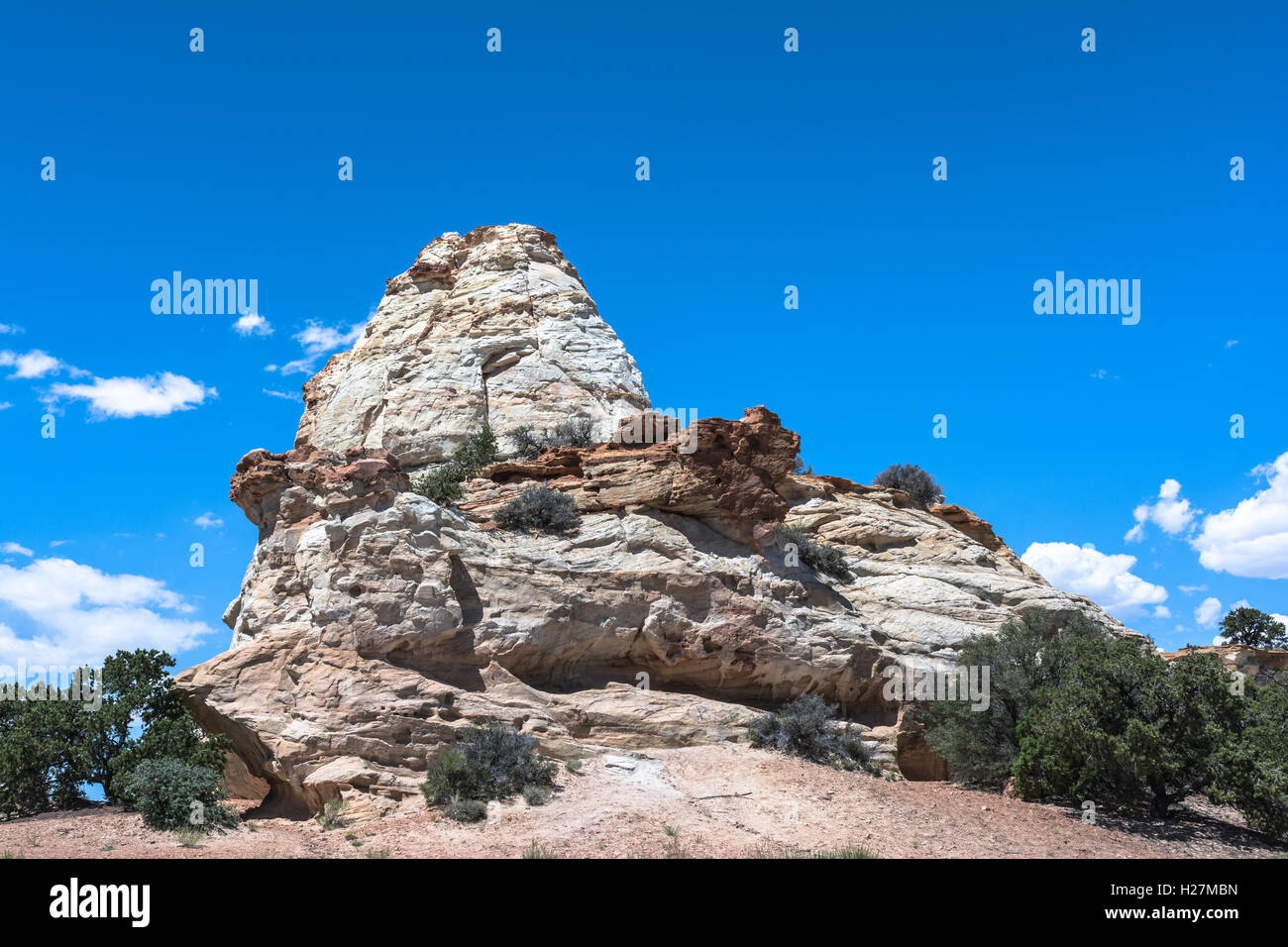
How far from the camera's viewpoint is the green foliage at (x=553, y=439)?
31859mm

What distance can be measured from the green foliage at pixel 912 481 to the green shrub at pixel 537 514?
58.0ft

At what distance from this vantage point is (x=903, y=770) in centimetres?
2264

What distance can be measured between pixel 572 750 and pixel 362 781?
167 inches

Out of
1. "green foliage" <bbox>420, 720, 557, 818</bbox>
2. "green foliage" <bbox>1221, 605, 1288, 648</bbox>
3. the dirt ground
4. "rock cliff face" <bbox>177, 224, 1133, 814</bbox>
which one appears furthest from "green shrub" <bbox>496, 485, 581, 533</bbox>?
"green foliage" <bbox>1221, 605, 1288, 648</bbox>

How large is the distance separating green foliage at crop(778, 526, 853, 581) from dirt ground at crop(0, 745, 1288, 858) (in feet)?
25.1

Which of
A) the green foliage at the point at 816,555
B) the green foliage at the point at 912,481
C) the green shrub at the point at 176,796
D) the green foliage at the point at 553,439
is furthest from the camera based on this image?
the green foliage at the point at 912,481

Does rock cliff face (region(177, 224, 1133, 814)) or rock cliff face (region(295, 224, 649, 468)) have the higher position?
rock cliff face (region(295, 224, 649, 468))

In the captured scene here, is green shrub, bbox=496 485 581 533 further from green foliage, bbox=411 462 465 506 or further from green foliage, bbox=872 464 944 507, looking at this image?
green foliage, bbox=872 464 944 507

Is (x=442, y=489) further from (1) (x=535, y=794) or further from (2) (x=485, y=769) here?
(1) (x=535, y=794)

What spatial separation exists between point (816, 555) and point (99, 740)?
18073 millimetres

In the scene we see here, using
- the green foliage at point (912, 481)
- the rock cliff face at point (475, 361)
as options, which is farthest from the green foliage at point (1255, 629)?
the rock cliff face at point (475, 361)

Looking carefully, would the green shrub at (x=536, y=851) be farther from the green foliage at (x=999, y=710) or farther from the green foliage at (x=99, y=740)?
the green foliage at (x=999, y=710)

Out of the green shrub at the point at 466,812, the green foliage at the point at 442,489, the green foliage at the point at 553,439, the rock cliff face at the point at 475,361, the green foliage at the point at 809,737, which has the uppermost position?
the rock cliff face at the point at 475,361

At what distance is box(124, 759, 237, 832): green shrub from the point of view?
16172 mm
